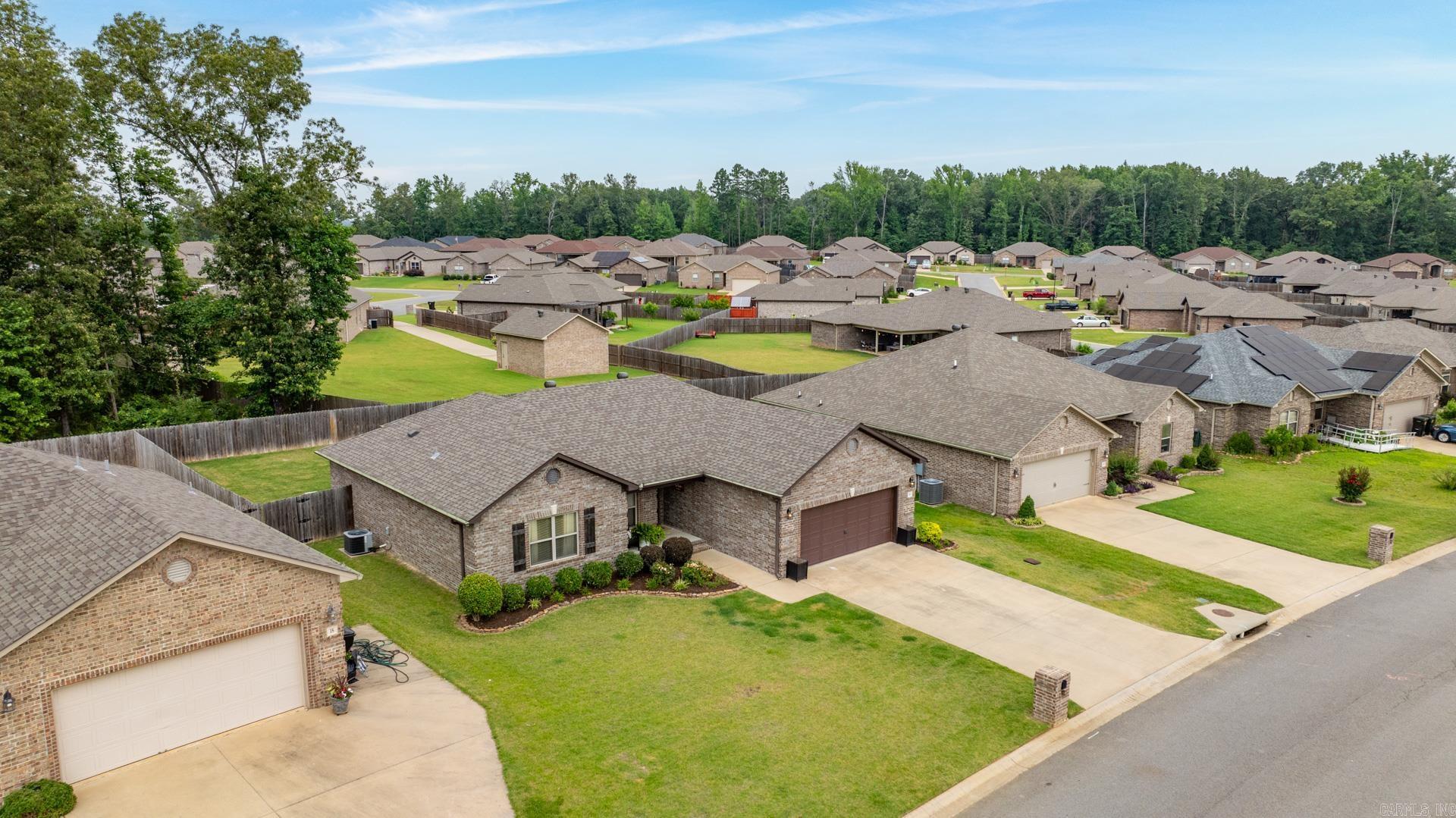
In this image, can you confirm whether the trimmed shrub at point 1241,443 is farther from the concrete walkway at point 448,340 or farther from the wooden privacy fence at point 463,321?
the wooden privacy fence at point 463,321

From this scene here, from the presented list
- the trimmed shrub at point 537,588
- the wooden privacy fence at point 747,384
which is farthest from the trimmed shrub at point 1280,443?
the trimmed shrub at point 537,588

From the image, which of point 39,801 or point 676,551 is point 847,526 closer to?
point 676,551

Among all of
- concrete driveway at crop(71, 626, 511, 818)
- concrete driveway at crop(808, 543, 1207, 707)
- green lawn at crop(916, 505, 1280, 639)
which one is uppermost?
concrete driveway at crop(71, 626, 511, 818)

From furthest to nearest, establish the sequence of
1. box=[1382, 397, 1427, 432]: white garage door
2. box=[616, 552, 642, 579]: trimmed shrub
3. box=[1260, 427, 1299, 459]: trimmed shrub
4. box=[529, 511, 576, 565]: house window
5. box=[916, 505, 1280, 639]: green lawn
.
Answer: box=[1382, 397, 1427, 432]: white garage door → box=[1260, 427, 1299, 459]: trimmed shrub → box=[616, 552, 642, 579]: trimmed shrub → box=[529, 511, 576, 565]: house window → box=[916, 505, 1280, 639]: green lawn

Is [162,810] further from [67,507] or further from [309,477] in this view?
[309,477]

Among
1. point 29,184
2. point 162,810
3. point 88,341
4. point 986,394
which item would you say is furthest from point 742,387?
point 162,810

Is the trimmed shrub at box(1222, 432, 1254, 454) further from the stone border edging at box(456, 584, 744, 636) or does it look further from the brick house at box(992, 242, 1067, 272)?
the brick house at box(992, 242, 1067, 272)

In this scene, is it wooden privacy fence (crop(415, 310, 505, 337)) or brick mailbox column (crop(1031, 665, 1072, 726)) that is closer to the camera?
brick mailbox column (crop(1031, 665, 1072, 726))

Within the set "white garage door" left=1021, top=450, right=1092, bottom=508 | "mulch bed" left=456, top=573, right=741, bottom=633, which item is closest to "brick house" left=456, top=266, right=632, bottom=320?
"white garage door" left=1021, top=450, right=1092, bottom=508

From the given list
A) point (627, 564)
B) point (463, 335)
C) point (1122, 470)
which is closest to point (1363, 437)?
point (1122, 470)
